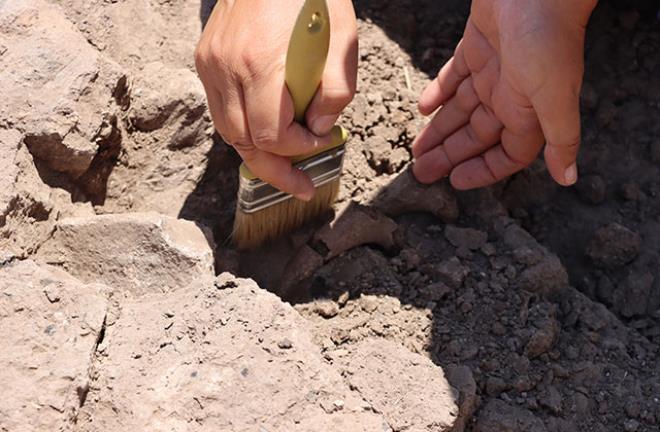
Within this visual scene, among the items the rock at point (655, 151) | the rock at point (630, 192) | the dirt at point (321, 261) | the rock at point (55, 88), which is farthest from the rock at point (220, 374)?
the rock at point (655, 151)

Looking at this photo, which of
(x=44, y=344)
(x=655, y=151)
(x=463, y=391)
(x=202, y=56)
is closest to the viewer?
(x=44, y=344)

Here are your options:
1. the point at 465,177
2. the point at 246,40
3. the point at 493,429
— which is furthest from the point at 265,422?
the point at 465,177

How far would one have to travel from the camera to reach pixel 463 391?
1602 millimetres

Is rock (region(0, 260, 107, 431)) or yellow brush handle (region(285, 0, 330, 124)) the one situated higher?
yellow brush handle (region(285, 0, 330, 124))

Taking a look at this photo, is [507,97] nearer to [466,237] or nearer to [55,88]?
[466,237]

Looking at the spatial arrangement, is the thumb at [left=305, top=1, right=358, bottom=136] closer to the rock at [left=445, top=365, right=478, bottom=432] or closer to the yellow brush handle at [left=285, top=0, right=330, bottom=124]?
the yellow brush handle at [left=285, top=0, right=330, bottom=124]

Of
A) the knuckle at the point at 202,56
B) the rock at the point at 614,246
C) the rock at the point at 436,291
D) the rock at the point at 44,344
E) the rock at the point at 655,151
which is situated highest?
the knuckle at the point at 202,56

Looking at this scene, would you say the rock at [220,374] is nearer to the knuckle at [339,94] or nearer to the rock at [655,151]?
the knuckle at [339,94]

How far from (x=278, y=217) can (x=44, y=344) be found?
736 mm

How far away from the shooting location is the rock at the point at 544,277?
192cm

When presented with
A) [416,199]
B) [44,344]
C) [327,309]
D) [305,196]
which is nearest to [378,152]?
[416,199]

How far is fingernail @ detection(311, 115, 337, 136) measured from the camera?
1.79 metres

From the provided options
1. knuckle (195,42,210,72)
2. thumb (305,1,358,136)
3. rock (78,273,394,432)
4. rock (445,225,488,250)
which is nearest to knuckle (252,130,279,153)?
thumb (305,1,358,136)

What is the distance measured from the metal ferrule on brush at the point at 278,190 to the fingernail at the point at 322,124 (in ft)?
0.34
